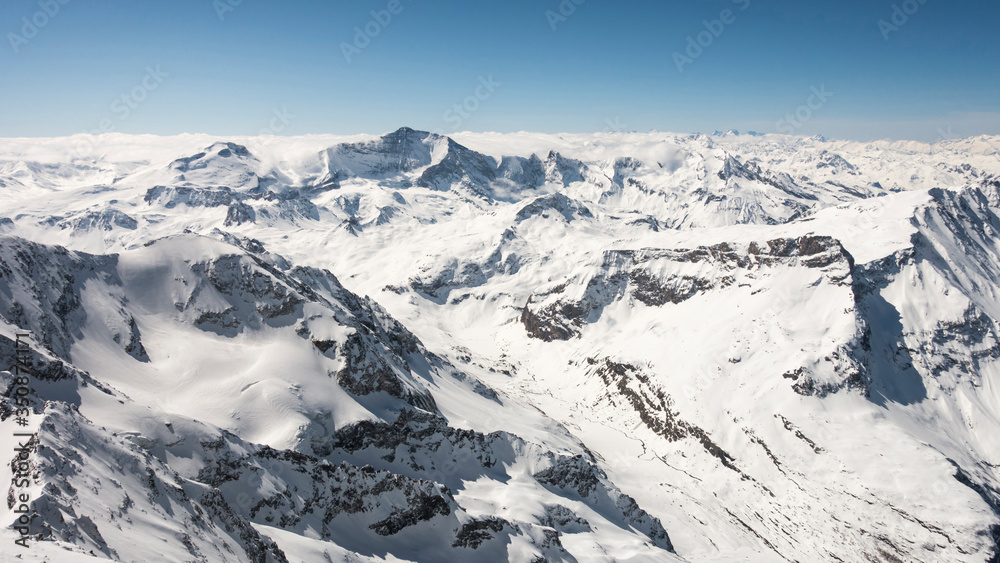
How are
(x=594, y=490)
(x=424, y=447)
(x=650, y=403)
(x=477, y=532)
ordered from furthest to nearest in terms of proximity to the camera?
(x=650, y=403)
(x=594, y=490)
(x=424, y=447)
(x=477, y=532)

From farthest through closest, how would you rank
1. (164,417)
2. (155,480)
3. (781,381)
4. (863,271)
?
(863,271) → (781,381) → (164,417) → (155,480)

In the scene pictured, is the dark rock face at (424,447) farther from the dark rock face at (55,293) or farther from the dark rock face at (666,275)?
the dark rock face at (666,275)

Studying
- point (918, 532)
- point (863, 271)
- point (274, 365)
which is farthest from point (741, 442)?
point (274, 365)

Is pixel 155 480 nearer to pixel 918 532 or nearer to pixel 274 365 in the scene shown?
pixel 274 365

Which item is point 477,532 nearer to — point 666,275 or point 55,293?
point 55,293

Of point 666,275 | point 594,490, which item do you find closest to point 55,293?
point 594,490

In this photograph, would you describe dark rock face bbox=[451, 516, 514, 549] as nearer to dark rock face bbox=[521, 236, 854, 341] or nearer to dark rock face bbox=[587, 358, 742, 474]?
dark rock face bbox=[587, 358, 742, 474]

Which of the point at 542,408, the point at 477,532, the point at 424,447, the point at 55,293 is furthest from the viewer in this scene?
the point at 542,408

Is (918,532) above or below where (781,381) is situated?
below
